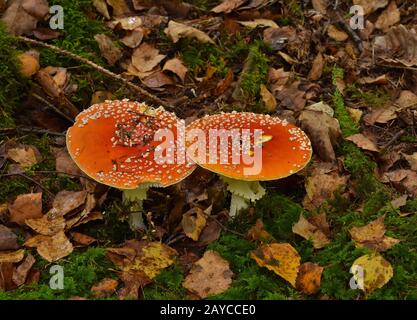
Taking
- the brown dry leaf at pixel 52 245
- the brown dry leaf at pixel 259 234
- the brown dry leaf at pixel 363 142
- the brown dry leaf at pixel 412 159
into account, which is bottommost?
the brown dry leaf at pixel 412 159

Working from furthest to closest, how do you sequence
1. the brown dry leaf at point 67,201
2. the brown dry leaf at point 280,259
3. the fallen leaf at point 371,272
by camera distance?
the brown dry leaf at point 67,201 < the brown dry leaf at point 280,259 < the fallen leaf at point 371,272

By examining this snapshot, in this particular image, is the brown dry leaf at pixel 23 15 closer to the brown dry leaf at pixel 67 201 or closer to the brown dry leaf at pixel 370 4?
the brown dry leaf at pixel 67 201

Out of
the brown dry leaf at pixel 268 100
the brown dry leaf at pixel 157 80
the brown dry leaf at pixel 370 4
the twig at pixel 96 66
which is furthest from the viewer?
the brown dry leaf at pixel 370 4

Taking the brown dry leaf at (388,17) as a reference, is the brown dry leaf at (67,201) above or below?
above

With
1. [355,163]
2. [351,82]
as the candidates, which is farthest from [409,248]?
[351,82]

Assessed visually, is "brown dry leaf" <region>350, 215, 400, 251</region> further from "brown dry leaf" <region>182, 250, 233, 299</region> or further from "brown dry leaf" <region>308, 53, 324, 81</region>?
"brown dry leaf" <region>308, 53, 324, 81</region>

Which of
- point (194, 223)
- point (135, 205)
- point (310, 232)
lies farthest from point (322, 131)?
point (135, 205)

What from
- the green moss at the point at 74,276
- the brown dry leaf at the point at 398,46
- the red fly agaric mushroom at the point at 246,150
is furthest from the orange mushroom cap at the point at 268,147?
the brown dry leaf at the point at 398,46
